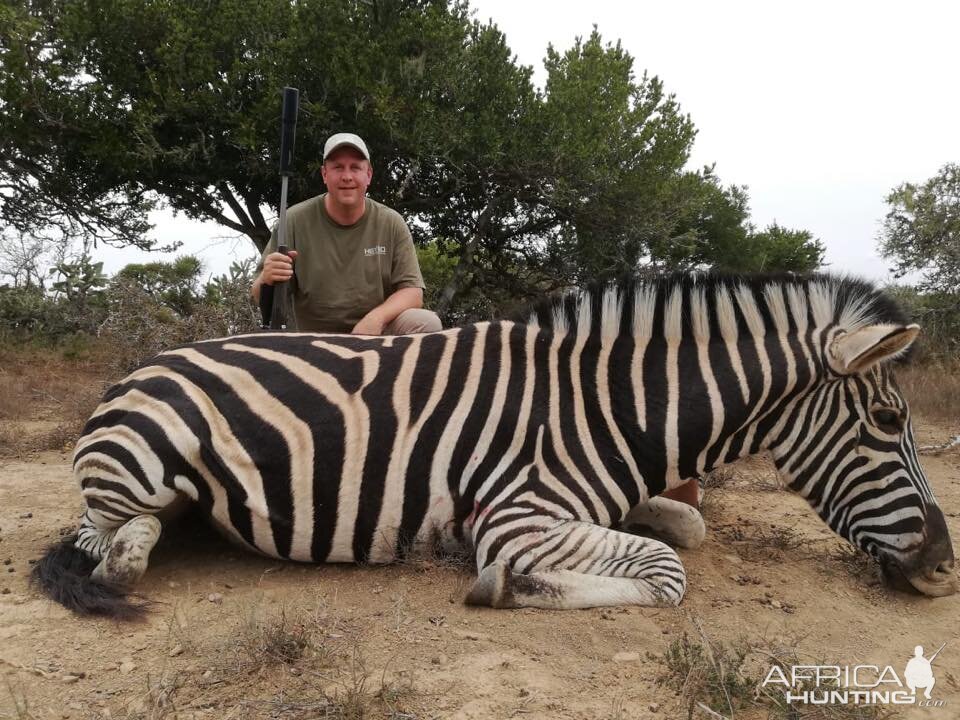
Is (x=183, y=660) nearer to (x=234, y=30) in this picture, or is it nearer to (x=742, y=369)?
(x=742, y=369)

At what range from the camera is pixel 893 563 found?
2982mm

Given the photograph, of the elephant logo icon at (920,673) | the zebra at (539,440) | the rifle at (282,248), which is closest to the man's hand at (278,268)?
the rifle at (282,248)

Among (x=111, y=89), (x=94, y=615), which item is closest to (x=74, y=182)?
(x=111, y=89)

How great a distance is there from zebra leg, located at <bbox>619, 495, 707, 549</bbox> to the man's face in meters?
2.91

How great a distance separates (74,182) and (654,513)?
12.4 meters

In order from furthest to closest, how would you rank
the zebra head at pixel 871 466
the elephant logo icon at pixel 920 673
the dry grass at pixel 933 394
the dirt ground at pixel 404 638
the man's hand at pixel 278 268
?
1. the dry grass at pixel 933 394
2. the man's hand at pixel 278 268
3. the zebra head at pixel 871 466
4. the elephant logo icon at pixel 920 673
5. the dirt ground at pixel 404 638

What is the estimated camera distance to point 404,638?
254cm

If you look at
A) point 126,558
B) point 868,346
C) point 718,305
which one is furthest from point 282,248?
point 868,346

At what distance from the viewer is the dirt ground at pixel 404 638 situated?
213 cm

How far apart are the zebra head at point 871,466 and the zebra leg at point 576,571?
0.76 m

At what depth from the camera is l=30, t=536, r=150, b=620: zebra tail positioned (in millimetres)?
2820

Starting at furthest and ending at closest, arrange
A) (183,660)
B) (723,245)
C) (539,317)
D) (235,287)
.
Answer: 1. (723,245)
2. (235,287)
3. (539,317)
4. (183,660)

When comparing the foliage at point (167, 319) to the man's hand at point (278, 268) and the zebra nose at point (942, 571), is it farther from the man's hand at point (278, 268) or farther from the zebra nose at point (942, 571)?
the zebra nose at point (942, 571)

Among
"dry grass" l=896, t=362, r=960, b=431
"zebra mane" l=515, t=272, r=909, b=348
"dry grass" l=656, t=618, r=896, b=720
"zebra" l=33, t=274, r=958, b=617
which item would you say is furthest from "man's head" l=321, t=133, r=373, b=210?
"dry grass" l=896, t=362, r=960, b=431
